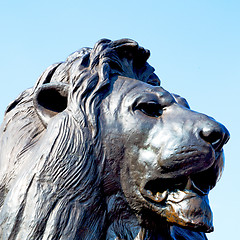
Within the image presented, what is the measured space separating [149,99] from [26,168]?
2.27 ft

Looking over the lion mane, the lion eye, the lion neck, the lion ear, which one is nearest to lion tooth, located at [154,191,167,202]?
the lion neck

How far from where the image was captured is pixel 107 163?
8.43ft

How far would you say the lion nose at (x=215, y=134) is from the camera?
2.53 meters

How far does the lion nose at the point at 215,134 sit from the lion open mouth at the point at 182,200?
189 mm

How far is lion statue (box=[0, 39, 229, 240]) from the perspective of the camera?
246 cm

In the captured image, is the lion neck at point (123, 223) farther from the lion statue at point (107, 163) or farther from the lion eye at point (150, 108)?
the lion eye at point (150, 108)

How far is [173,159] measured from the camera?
98.2 inches

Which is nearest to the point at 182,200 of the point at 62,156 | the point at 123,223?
the point at 123,223

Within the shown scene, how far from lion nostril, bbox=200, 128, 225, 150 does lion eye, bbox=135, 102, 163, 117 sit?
0.86 ft

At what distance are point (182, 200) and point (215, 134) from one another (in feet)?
1.15

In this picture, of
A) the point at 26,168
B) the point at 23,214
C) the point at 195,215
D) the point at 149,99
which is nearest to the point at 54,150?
the point at 26,168

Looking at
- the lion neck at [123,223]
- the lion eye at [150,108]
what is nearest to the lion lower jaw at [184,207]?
the lion neck at [123,223]

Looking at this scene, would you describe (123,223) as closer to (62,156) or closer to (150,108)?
(62,156)

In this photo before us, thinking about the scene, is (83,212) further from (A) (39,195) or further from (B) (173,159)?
(B) (173,159)
